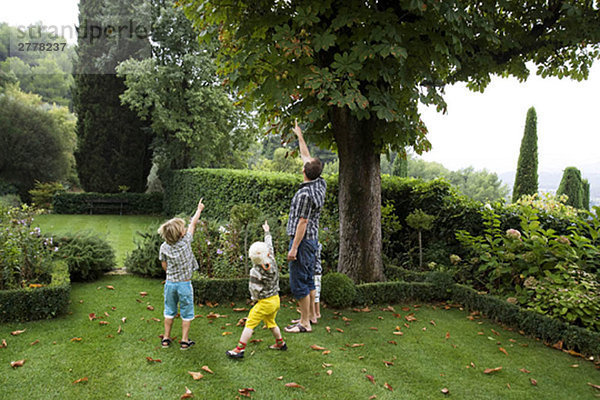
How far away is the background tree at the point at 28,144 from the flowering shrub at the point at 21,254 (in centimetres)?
1741

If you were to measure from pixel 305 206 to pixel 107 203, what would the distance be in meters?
18.0

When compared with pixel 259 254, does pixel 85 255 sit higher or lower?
lower

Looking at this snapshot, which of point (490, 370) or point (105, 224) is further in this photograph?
point (105, 224)

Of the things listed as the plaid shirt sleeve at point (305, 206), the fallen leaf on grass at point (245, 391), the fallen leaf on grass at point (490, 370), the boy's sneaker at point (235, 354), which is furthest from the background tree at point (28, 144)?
the fallen leaf on grass at point (490, 370)

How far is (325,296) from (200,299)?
183 cm

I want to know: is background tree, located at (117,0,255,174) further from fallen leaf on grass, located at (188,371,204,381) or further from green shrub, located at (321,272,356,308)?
fallen leaf on grass, located at (188,371,204,381)

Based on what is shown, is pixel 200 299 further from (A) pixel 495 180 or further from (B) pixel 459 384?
(A) pixel 495 180

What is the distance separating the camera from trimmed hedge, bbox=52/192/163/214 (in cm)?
1936

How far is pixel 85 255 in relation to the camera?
6754 mm

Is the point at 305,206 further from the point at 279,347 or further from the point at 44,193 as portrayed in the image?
the point at 44,193

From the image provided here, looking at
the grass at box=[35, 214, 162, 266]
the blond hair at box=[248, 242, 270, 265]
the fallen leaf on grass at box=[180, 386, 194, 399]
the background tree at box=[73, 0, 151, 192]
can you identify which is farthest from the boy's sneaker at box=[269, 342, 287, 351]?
the background tree at box=[73, 0, 151, 192]

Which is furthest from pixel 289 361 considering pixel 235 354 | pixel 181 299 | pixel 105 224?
pixel 105 224

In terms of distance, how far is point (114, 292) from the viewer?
6332 mm

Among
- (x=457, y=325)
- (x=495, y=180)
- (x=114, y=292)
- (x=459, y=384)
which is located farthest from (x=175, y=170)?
(x=495, y=180)
